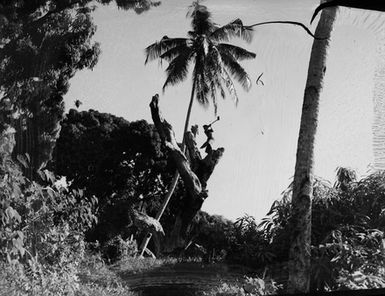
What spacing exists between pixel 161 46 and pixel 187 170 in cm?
47

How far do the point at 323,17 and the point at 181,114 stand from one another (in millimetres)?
837

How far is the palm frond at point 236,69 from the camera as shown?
212 cm

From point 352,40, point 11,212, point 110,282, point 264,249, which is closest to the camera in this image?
point 11,212

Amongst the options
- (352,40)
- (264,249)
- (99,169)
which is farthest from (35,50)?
(352,40)

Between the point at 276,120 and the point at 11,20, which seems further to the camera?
the point at 276,120

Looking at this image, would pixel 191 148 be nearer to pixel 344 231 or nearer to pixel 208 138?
pixel 208 138

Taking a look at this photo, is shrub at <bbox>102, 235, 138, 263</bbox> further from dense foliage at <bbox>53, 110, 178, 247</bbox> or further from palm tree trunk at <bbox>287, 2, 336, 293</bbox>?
palm tree trunk at <bbox>287, 2, 336, 293</bbox>

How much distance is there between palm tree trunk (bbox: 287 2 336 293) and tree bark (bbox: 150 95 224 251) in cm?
46

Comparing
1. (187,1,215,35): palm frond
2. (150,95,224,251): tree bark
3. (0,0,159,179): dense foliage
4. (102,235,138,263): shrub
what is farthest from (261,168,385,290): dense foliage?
(0,0,159,179): dense foliage

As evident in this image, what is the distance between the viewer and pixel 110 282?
2.00 meters

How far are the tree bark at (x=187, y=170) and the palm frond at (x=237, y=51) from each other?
0.31 m

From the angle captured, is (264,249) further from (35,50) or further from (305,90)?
(35,50)

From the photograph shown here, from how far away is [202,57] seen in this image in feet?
6.77

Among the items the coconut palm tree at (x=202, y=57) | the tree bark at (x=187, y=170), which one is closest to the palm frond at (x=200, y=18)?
the coconut palm tree at (x=202, y=57)
